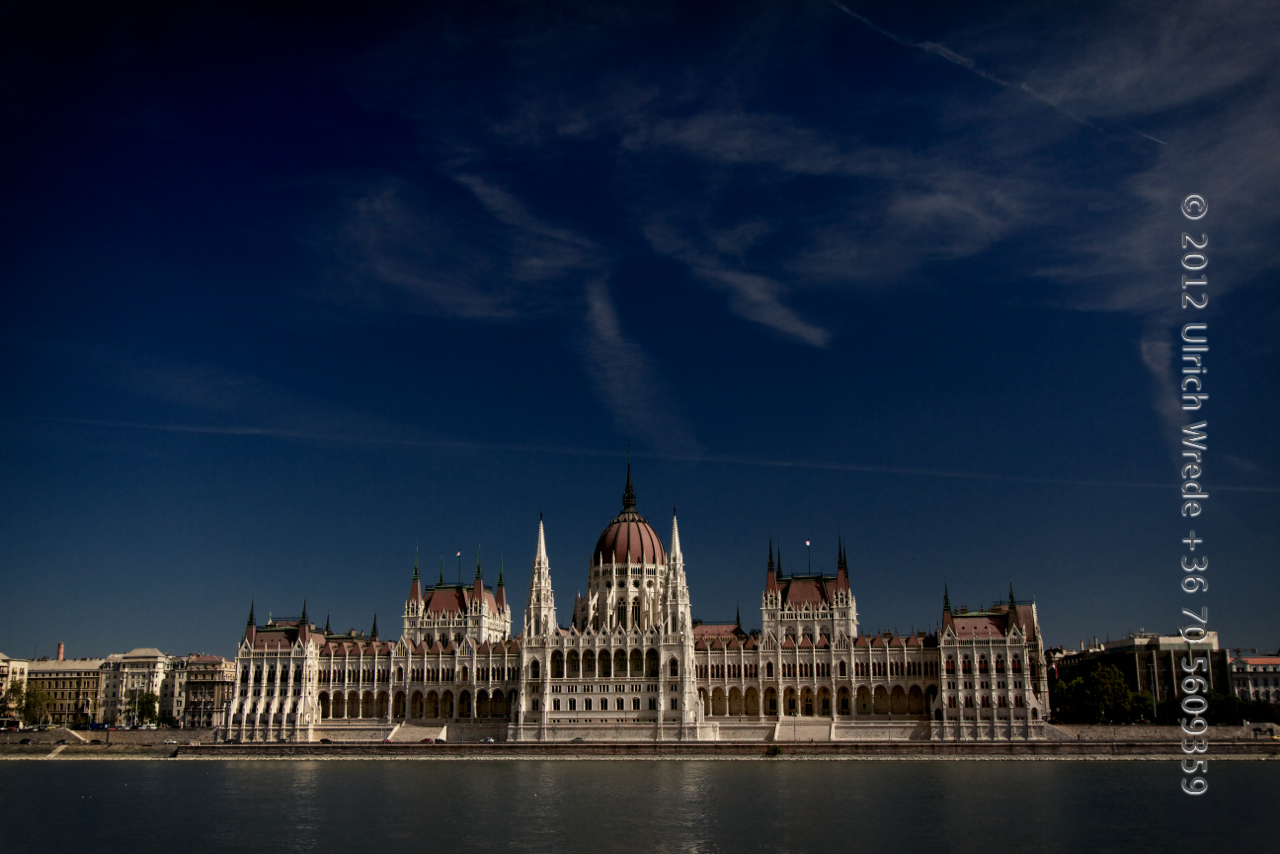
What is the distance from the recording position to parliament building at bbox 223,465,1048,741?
119 m

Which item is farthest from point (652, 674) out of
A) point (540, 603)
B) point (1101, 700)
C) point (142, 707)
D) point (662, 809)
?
point (142, 707)

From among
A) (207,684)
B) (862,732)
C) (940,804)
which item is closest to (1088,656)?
(862,732)

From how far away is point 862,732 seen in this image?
381ft

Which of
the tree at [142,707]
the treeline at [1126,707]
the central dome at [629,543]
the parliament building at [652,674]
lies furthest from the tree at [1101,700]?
the tree at [142,707]

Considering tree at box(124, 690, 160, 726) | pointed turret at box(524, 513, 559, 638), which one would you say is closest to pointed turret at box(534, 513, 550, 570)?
pointed turret at box(524, 513, 559, 638)

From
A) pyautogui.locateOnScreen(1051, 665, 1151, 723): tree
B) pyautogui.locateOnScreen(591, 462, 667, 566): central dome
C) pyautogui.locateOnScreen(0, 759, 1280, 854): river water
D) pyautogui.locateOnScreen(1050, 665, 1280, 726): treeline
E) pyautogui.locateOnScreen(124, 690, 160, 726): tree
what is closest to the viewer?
pyautogui.locateOnScreen(0, 759, 1280, 854): river water

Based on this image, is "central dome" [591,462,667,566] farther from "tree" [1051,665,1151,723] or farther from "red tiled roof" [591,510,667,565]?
"tree" [1051,665,1151,723]

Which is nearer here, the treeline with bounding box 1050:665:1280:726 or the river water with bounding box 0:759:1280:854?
the river water with bounding box 0:759:1280:854

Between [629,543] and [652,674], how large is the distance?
17998 mm

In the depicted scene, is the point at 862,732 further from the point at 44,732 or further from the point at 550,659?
the point at 44,732

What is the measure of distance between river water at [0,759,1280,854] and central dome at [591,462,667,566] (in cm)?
4149

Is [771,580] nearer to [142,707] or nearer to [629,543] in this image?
[629,543]

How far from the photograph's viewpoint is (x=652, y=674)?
123438mm

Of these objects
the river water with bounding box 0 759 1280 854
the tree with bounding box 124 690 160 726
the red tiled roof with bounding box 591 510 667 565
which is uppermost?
the red tiled roof with bounding box 591 510 667 565
